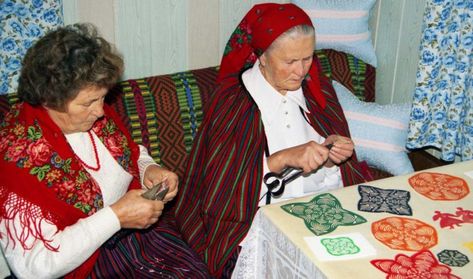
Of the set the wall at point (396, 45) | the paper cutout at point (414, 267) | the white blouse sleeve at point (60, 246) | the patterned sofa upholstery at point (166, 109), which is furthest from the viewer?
the wall at point (396, 45)

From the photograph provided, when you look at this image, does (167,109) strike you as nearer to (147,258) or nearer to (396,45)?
(147,258)

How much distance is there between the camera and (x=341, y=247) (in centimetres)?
152

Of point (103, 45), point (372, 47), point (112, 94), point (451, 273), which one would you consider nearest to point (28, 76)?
point (103, 45)

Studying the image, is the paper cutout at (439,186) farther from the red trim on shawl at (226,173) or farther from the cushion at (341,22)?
the cushion at (341,22)

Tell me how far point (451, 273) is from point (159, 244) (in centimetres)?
107

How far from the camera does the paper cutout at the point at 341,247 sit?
1.49m

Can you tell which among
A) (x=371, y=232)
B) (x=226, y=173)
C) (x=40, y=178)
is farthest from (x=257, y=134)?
(x=40, y=178)

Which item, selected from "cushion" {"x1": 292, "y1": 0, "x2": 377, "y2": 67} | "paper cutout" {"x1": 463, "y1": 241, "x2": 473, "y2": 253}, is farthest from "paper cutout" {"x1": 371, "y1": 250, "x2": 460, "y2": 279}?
"cushion" {"x1": 292, "y1": 0, "x2": 377, "y2": 67}

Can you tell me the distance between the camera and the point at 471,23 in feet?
7.11

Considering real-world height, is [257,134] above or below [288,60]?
below

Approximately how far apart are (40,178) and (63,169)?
0.08 metres

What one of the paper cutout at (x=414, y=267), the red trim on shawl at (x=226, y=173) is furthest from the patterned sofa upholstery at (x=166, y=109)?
the paper cutout at (x=414, y=267)

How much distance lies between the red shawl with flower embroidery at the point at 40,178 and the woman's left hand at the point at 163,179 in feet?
0.67

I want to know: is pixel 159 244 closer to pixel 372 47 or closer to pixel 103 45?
pixel 103 45
